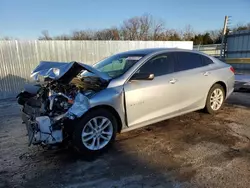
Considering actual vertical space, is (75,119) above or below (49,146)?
above

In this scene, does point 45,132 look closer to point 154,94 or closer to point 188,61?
point 154,94

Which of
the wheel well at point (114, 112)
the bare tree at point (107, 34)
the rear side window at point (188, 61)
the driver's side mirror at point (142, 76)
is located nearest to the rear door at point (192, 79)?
the rear side window at point (188, 61)

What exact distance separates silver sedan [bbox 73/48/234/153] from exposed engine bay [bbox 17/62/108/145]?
17 centimetres

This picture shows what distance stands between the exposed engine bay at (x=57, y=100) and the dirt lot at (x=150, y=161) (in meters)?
0.44

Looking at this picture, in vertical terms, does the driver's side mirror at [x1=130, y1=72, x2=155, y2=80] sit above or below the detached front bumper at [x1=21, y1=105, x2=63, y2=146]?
above

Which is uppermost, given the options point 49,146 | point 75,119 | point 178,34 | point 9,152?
point 178,34

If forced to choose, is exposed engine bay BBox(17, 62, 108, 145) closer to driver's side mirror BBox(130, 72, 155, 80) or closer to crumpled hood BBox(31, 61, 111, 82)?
crumpled hood BBox(31, 61, 111, 82)

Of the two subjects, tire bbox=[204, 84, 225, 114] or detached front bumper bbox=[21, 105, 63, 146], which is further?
tire bbox=[204, 84, 225, 114]

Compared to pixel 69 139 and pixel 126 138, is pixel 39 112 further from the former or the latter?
pixel 126 138

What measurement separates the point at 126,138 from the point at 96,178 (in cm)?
128

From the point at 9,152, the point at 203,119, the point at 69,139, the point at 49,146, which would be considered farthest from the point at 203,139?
the point at 9,152

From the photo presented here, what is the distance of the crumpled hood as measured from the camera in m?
3.20

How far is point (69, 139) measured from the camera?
10.1 feet

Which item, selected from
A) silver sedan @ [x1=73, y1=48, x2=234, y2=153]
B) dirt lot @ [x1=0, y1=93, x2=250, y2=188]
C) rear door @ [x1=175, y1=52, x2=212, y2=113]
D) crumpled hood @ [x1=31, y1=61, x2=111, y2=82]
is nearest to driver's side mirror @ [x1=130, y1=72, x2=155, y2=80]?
silver sedan @ [x1=73, y1=48, x2=234, y2=153]
